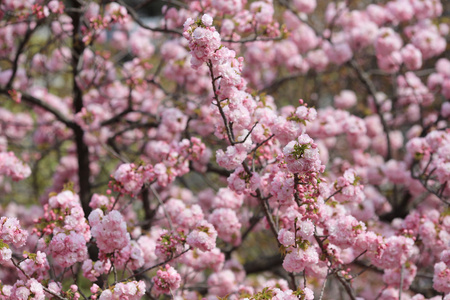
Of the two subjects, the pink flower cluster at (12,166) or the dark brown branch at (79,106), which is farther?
the dark brown branch at (79,106)

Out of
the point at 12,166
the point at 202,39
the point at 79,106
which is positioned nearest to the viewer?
the point at 202,39

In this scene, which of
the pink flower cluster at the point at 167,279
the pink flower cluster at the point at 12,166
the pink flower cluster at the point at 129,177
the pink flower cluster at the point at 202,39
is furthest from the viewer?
the pink flower cluster at the point at 12,166

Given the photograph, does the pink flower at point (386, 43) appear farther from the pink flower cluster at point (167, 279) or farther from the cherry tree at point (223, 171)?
the pink flower cluster at point (167, 279)

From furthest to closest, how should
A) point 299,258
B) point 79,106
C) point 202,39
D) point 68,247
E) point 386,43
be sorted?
point 386,43 < point 79,106 < point 68,247 < point 299,258 < point 202,39

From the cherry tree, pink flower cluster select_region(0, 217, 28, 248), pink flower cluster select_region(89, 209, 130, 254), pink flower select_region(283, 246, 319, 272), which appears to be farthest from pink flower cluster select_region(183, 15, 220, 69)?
pink flower cluster select_region(0, 217, 28, 248)

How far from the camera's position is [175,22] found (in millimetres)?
5199

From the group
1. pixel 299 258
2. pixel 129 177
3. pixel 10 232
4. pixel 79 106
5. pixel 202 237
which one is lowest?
pixel 299 258

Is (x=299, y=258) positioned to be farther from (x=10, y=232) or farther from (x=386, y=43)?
(x=386, y=43)

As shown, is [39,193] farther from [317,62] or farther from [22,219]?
[317,62]

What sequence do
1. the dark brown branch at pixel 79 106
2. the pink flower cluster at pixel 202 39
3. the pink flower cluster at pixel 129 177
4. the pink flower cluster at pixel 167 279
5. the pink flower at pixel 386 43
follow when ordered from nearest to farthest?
the pink flower cluster at pixel 202 39 < the pink flower cluster at pixel 167 279 < the pink flower cluster at pixel 129 177 < the dark brown branch at pixel 79 106 < the pink flower at pixel 386 43

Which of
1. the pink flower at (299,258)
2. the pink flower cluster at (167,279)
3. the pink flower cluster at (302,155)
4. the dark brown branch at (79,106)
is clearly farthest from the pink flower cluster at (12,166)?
the pink flower cluster at (302,155)

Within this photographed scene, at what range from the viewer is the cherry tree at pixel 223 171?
2.79 m

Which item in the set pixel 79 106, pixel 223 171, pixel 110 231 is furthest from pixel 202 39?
pixel 79 106

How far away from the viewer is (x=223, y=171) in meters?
4.77
